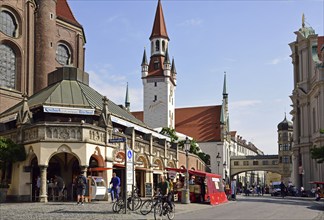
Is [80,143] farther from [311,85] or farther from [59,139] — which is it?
[311,85]


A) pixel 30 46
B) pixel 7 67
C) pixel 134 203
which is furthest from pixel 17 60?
pixel 134 203

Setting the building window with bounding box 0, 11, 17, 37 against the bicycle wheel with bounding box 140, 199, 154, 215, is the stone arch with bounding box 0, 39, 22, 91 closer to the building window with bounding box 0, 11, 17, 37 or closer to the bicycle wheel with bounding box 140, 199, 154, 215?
the building window with bounding box 0, 11, 17, 37

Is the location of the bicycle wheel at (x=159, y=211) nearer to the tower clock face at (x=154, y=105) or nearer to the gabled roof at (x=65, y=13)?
the gabled roof at (x=65, y=13)

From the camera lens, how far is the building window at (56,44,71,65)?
55912 mm

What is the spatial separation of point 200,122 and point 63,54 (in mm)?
69273

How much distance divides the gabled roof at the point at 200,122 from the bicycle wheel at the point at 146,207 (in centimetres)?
9289

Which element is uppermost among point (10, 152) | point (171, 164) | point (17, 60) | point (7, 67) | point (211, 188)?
point (17, 60)

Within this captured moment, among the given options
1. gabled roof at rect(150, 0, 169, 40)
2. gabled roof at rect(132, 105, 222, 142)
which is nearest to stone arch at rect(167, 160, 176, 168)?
gabled roof at rect(150, 0, 169, 40)

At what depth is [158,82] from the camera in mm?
112750

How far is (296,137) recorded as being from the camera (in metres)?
78.1

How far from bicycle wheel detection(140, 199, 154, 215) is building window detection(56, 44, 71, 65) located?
33104 mm

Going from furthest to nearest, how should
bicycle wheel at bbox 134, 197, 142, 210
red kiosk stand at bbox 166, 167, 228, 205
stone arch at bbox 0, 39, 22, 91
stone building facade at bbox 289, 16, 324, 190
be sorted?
stone building facade at bbox 289, 16, 324, 190 → stone arch at bbox 0, 39, 22, 91 → red kiosk stand at bbox 166, 167, 228, 205 → bicycle wheel at bbox 134, 197, 142, 210

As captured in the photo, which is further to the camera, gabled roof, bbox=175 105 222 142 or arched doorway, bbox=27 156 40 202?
gabled roof, bbox=175 105 222 142

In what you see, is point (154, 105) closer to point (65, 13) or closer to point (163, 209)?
point (65, 13)
